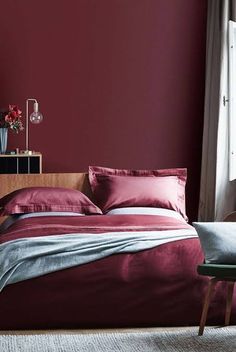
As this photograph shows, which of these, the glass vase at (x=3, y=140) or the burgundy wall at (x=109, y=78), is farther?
the burgundy wall at (x=109, y=78)

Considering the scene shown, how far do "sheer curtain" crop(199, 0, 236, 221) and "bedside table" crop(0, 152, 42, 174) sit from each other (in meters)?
1.50

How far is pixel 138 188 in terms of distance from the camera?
6.12 metres

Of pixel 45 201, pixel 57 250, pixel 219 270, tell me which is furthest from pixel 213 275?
pixel 45 201

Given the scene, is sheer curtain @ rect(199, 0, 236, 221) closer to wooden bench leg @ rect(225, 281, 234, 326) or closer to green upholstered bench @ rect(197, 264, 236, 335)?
wooden bench leg @ rect(225, 281, 234, 326)

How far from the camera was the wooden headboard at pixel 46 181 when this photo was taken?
6246mm

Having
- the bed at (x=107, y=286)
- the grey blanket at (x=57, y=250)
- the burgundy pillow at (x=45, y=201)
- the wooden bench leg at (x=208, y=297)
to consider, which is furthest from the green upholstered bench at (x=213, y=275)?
the burgundy pillow at (x=45, y=201)

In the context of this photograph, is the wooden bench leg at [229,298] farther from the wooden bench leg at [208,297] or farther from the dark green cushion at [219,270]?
the dark green cushion at [219,270]

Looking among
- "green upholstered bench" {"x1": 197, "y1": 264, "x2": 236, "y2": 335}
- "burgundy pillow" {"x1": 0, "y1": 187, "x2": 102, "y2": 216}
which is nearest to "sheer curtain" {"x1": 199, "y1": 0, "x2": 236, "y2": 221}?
"burgundy pillow" {"x1": 0, "y1": 187, "x2": 102, "y2": 216}

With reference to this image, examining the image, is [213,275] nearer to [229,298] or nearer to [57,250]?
[229,298]

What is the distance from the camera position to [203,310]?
400cm

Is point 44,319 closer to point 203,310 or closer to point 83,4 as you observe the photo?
point 203,310

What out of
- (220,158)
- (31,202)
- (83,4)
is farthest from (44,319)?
(83,4)

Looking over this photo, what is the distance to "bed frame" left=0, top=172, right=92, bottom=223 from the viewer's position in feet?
20.5

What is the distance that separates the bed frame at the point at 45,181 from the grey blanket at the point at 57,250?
182 cm
